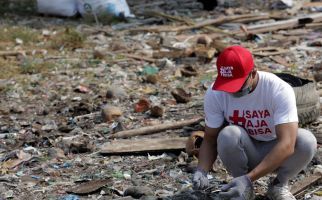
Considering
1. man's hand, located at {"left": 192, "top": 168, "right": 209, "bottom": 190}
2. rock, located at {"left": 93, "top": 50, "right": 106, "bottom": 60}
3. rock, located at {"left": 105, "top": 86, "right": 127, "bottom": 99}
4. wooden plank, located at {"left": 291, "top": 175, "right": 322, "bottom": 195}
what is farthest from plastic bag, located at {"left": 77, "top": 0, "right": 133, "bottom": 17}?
man's hand, located at {"left": 192, "top": 168, "right": 209, "bottom": 190}

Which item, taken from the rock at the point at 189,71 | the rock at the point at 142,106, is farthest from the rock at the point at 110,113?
the rock at the point at 189,71

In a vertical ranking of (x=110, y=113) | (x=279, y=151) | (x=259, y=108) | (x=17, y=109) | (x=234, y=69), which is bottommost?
(x=17, y=109)

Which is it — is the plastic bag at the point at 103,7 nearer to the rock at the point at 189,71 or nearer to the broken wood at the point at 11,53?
the broken wood at the point at 11,53

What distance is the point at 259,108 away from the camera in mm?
4031

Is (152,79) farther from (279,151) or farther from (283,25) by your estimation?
(279,151)

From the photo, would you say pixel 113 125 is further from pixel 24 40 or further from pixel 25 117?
pixel 24 40

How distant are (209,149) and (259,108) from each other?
44 centimetres

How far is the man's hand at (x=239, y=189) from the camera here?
380 cm

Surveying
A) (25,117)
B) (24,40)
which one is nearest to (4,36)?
(24,40)

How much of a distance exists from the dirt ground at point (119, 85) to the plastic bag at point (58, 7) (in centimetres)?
15

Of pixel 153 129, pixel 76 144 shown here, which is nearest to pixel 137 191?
pixel 76 144

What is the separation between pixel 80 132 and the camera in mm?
6273

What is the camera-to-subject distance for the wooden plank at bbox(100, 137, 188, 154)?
17.8 feet

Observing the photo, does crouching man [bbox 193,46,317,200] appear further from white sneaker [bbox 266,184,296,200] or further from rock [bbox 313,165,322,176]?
rock [bbox 313,165,322,176]
